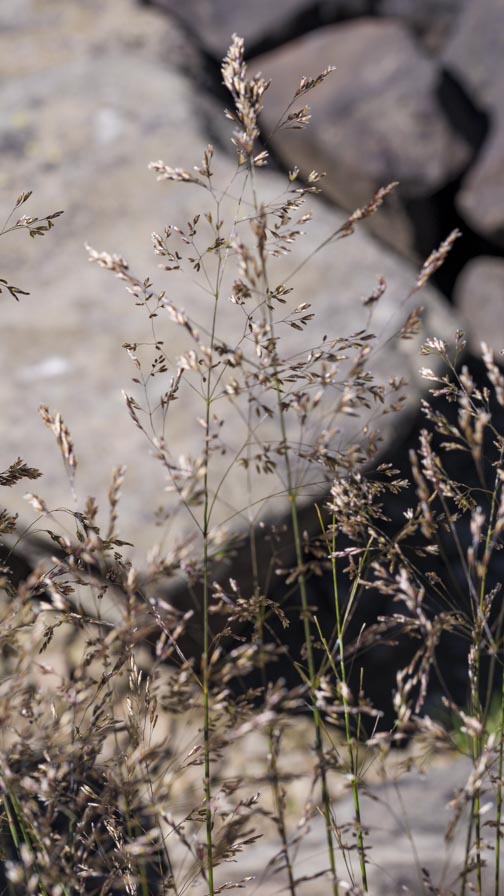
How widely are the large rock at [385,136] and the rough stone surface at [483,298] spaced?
35 centimetres

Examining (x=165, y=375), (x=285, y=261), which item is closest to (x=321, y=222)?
(x=285, y=261)

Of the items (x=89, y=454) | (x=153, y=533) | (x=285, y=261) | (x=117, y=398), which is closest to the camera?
(x=153, y=533)

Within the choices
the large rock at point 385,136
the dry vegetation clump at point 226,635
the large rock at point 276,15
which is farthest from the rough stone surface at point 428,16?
the dry vegetation clump at point 226,635

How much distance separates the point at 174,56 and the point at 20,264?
68.1 inches

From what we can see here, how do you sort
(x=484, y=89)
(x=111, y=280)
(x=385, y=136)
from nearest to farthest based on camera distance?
(x=111, y=280) → (x=385, y=136) → (x=484, y=89)

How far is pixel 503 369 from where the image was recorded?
A: 388 centimetres

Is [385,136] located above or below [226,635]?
above

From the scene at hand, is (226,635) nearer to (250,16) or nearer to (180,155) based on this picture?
(180,155)

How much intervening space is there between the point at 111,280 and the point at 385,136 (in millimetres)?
1605

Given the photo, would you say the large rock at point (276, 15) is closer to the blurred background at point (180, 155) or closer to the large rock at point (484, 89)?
the blurred background at point (180, 155)

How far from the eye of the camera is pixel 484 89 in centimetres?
479

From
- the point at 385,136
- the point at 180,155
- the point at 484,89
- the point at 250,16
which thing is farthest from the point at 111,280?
the point at 484,89

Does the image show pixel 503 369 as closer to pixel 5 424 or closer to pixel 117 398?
pixel 117 398

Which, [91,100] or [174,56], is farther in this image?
[174,56]
